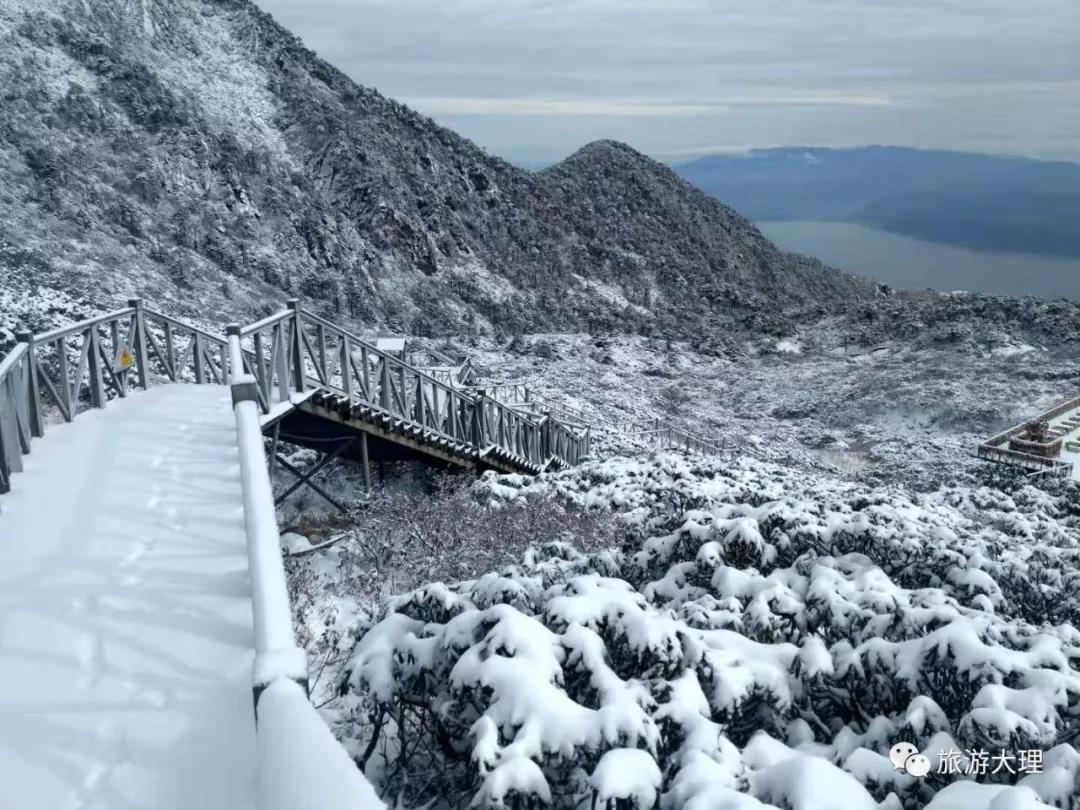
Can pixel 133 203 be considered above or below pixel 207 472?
above

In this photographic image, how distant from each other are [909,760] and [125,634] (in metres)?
4.10

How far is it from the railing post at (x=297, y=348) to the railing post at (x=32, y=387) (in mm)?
3354

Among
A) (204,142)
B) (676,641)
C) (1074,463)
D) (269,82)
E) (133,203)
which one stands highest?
(269,82)

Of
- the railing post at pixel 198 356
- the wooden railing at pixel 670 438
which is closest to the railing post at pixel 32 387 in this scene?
the railing post at pixel 198 356

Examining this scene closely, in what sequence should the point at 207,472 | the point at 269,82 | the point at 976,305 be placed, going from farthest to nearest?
the point at 269,82 < the point at 976,305 < the point at 207,472

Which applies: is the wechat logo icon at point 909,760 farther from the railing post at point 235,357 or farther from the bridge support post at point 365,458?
the bridge support post at point 365,458

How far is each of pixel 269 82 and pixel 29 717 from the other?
172ft

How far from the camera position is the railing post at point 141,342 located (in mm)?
9961

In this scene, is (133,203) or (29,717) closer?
(29,717)

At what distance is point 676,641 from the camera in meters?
3.94

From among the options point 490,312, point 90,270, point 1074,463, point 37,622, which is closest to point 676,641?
point 37,622

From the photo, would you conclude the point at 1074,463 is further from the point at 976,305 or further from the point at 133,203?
the point at 133,203

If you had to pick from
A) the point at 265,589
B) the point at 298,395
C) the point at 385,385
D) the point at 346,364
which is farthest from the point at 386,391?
the point at 265,589

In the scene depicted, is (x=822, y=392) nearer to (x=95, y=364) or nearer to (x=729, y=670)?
(x=95, y=364)
